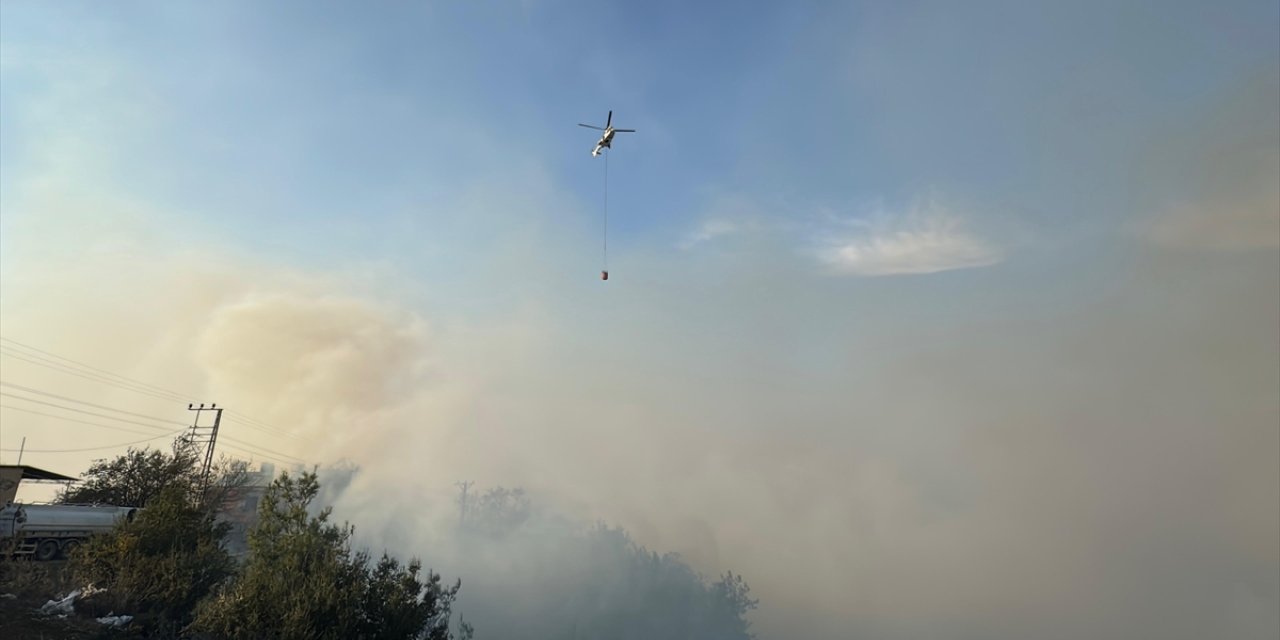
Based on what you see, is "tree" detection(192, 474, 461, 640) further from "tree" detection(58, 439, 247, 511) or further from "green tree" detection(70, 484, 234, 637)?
"tree" detection(58, 439, 247, 511)

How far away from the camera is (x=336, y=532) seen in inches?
1192

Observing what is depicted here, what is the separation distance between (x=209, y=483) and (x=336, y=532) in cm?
5818

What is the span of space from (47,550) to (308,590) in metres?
32.6

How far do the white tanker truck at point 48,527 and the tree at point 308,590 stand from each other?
20582 mm

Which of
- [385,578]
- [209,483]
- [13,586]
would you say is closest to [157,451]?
[209,483]

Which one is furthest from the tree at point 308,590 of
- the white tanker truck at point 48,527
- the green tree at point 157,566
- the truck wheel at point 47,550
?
the truck wheel at point 47,550

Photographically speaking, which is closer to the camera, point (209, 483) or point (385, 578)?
point (385, 578)

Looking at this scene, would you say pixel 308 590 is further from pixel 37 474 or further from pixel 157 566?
pixel 37 474

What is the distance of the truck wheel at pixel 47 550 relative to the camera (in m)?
40.8

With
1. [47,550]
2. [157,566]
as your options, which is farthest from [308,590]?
[47,550]

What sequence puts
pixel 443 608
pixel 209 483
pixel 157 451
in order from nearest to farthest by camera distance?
pixel 443 608, pixel 157 451, pixel 209 483

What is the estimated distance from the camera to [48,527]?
41.6 m

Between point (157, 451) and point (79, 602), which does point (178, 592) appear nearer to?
point (79, 602)

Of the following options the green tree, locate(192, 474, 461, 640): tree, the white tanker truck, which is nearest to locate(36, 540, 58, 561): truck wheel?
the white tanker truck
